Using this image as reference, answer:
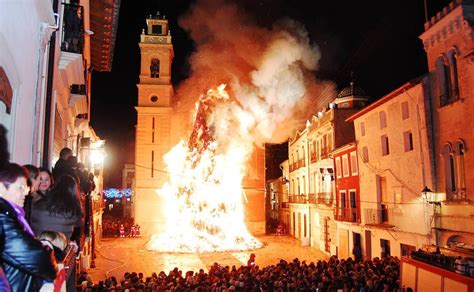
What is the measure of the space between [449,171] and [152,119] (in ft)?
99.5

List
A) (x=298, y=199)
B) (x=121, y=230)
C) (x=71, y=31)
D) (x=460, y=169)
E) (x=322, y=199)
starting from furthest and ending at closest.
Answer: (x=298, y=199) → (x=121, y=230) → (x=322, y=199) → (x=460, y=169) → (x=71, y=31)

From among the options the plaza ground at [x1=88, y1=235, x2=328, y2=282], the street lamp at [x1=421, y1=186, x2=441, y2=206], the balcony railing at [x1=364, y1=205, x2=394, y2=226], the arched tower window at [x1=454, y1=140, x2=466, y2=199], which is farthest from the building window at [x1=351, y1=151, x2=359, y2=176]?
the arched tower window at [x1=454, y1=140, x2=466, y2=199]

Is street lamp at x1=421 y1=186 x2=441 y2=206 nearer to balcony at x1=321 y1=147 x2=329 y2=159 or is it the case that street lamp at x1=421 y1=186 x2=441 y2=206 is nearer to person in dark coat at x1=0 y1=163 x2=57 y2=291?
balcony at x1=321 y1=147 x2=329 y2=159

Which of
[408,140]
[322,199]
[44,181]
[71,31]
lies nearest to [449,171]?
[408,140]

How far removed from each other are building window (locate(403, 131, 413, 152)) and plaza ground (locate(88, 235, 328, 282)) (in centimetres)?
987

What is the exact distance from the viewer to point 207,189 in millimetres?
33625

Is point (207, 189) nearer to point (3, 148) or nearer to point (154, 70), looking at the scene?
point (154, 70)

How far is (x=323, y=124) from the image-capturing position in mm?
29859

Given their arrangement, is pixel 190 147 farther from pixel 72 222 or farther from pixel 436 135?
pixel 72 222

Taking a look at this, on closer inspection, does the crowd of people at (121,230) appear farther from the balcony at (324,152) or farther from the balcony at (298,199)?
the balcony at (324,152)

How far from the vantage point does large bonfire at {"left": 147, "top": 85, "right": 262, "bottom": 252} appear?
30.5 m

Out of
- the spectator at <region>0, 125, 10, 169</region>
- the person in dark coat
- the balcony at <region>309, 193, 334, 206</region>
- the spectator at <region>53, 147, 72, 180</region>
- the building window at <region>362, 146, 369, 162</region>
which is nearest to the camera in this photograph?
the person in dark coat

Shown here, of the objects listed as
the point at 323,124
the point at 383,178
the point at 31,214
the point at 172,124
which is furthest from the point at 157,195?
the point at 31,214

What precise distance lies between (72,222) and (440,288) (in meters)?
8.83
